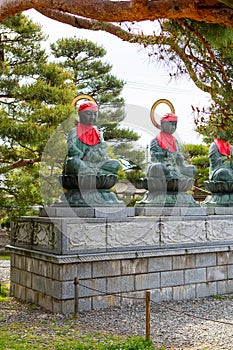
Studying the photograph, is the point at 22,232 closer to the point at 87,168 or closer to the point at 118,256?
the point at 87,168

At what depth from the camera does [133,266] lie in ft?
22.3

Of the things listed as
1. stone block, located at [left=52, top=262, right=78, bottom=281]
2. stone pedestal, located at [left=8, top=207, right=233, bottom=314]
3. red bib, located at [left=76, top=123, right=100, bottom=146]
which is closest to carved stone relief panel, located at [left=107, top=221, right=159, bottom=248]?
stone pedestal, located at [left=8, top=207, right=233, bottom=314]

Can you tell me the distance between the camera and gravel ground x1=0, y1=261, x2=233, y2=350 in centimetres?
510

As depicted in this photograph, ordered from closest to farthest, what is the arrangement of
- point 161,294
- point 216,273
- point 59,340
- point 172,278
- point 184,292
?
point 59,340
point 161,294
point 172,278
point 184,292
point 216,273

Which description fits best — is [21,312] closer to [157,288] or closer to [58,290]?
[58,290]

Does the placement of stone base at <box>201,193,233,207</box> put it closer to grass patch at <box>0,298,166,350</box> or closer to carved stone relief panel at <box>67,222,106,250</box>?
carved stone relief panel at <box>67,222,106,250</box>

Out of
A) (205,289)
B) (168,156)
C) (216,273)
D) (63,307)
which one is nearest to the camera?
(63,307)

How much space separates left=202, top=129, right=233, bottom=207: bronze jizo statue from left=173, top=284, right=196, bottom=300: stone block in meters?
1.89

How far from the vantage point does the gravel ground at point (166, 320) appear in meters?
5.10

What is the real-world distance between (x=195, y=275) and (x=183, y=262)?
1.06 ft

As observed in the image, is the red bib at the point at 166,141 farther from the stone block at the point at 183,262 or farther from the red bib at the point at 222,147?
the stone block at the point at 183,262

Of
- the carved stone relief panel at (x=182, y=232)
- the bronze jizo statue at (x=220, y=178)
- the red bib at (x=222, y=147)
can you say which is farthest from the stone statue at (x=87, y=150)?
the red bib at (x=222, y=147)

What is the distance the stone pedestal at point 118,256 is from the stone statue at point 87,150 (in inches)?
26.5

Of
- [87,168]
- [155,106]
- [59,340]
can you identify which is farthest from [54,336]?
[155,106]
